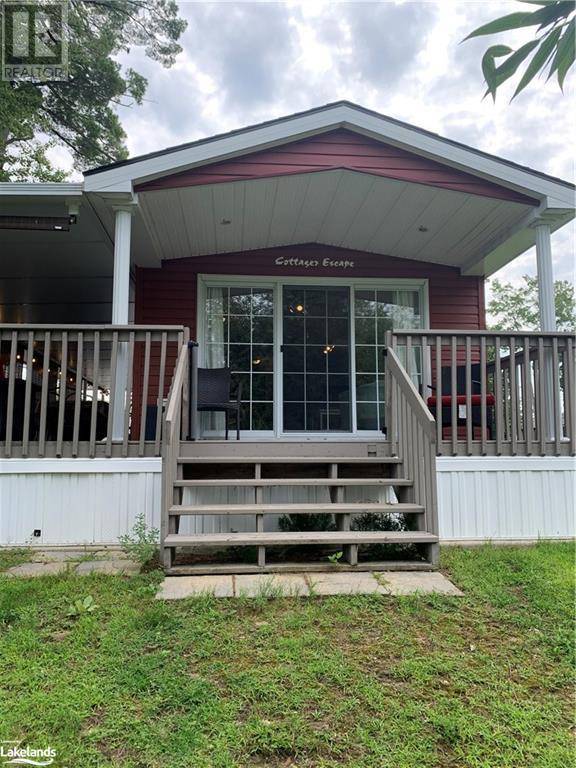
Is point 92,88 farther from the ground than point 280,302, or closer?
farther from the ground

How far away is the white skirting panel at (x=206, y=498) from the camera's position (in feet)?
11.3

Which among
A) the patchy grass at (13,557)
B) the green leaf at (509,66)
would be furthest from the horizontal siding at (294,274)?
the green leaf at (509,66)

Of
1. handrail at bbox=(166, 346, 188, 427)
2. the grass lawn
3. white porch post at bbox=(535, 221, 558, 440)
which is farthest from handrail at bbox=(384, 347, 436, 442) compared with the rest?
handrail at bbox=(166, 346, 188, 427)

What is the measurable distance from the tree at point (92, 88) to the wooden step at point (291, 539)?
456 inches

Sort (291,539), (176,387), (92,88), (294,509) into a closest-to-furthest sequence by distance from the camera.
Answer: (291,539)
(294,509)
(176,387)
(92,88)

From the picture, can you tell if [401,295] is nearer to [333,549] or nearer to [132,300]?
[132,300]

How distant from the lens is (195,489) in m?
3.62

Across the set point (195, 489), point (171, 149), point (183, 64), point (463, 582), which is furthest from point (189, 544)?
point (183, 64)

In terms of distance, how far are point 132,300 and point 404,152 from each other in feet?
11.1

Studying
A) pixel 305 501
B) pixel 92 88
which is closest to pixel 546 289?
pixel 305 501

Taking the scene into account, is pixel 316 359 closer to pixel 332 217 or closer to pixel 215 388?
pixel 215 388

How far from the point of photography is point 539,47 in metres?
0.75

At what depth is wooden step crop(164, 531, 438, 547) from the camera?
9.08 feet

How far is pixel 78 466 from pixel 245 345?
271cm
